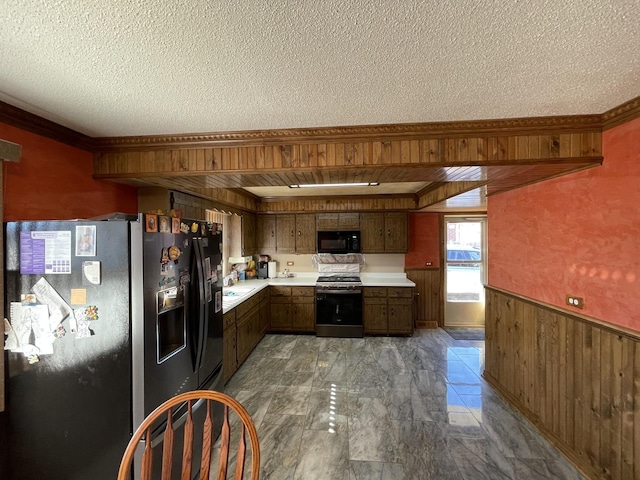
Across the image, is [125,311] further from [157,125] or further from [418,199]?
[418,199]


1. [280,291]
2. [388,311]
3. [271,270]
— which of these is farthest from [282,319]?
[388,311]

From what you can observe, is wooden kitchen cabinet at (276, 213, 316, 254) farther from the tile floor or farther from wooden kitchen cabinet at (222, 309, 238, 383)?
wooden kitchen cabinet at (222, 309, 238, 383)

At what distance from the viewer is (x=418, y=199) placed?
445cm

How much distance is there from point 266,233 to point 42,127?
11.5 feet

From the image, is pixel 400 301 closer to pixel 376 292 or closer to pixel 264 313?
pixel 376 292

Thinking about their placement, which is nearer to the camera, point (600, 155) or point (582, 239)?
point (600, 155)

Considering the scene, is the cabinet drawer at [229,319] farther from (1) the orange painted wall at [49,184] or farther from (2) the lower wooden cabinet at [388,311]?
(2) the lower wooden cabinet at [388,311]

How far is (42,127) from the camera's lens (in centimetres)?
167

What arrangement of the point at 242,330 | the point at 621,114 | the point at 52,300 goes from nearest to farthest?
the point at 52,300 → the point at 621,114 → the point at 242,330

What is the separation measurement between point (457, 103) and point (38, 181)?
8.77 ft

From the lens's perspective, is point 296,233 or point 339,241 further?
point 296,233

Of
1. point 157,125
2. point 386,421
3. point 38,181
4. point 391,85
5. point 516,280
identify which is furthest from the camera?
point 516,280

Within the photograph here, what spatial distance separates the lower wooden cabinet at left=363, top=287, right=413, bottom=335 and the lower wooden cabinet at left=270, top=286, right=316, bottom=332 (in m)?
0.94

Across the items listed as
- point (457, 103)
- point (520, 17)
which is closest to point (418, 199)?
point (457, 103)
